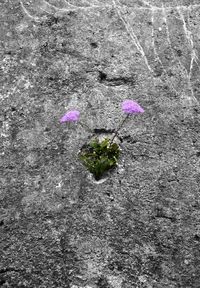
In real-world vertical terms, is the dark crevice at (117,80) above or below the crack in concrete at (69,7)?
below

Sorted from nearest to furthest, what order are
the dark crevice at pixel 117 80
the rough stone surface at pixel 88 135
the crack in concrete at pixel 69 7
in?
the rough stone surface at pixel 88 135 < the dark crevice at pixel 117 80 < the crack in concrete at pixel 69 7

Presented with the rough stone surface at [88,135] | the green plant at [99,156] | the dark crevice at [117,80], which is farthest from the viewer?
the dark crevice at [117,80]

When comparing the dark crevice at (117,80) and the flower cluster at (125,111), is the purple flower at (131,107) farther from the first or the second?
the dark crevice at (117,80)

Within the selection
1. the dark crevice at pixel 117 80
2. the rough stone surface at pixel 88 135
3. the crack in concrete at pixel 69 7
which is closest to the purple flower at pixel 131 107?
the rough stone surface at pixel 88 135

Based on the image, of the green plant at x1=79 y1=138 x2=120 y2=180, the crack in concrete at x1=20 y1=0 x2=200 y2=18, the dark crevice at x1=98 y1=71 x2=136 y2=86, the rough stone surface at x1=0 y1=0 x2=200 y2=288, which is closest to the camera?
the rough stone surface at x1=0 y1=0 x2=200 y2=288

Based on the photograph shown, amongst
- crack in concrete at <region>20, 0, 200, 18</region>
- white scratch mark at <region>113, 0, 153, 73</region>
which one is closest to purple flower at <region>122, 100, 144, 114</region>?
white scratch mark at <region>113, 0, 153, 73</region>

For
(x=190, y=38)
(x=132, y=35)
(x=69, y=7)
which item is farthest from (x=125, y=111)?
(x=69, y=7)

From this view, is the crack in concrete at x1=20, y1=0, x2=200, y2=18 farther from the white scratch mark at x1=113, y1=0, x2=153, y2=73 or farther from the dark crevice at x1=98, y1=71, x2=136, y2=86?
the dark crevice at x1=98, y1=71, x2=136, y2=86
